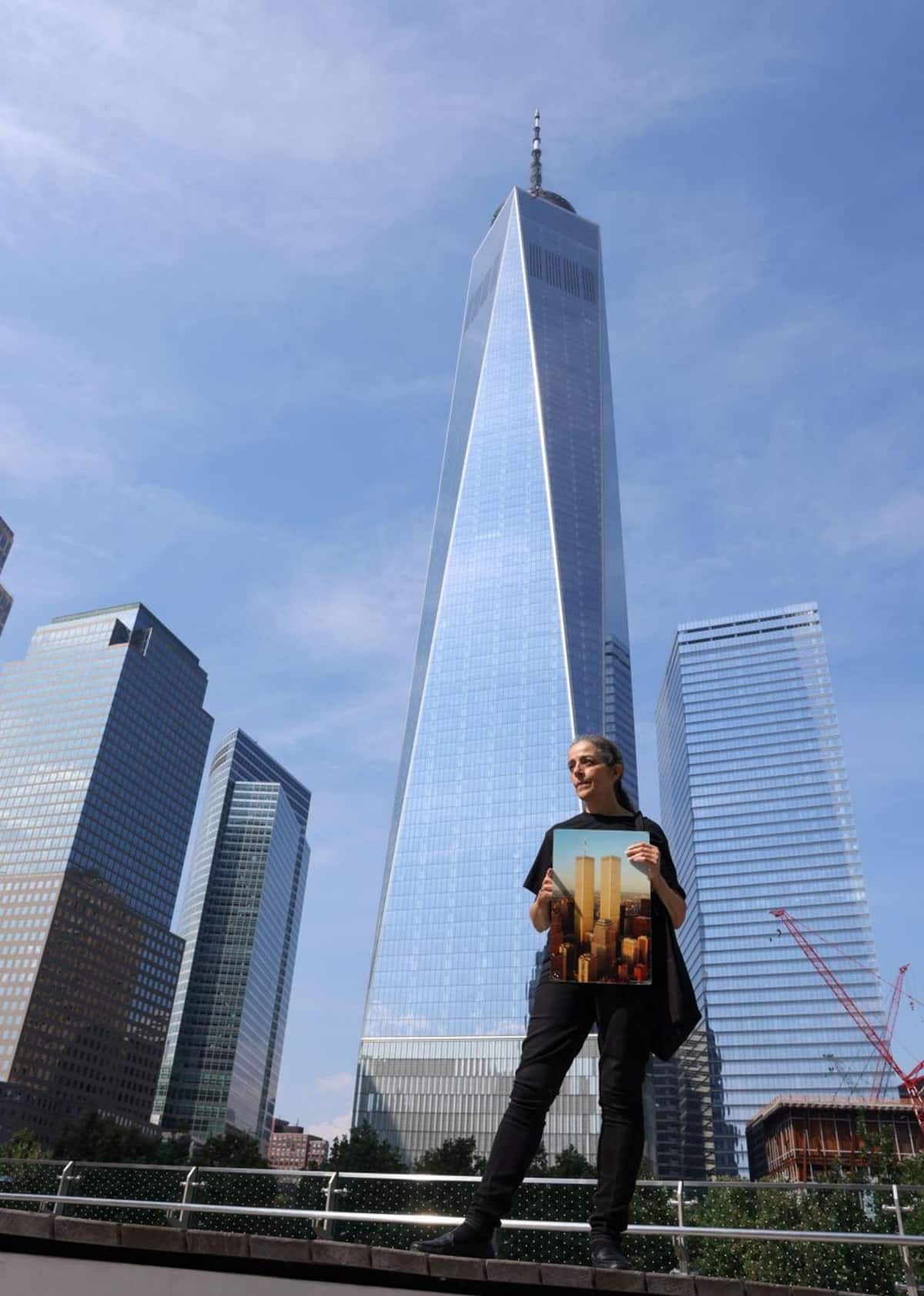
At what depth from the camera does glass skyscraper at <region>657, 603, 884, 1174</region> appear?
513 feet

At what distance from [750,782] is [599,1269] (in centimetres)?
18345

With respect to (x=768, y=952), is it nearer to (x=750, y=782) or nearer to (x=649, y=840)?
(x=750, y=782)

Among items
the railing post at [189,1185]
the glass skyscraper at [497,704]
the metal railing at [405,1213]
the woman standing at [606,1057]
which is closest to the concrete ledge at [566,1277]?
the woman standing at [606,1057]

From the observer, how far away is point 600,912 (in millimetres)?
5039

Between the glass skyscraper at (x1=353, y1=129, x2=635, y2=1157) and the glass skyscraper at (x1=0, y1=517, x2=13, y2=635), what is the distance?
218 feet

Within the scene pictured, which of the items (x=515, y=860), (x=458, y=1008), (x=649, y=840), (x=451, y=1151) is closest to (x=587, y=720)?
(x=515, y=860)

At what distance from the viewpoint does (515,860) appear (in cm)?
12575

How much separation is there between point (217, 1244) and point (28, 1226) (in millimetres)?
924

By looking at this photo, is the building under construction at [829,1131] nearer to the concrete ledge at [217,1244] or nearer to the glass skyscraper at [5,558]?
the concrete ledge at [217,1244]

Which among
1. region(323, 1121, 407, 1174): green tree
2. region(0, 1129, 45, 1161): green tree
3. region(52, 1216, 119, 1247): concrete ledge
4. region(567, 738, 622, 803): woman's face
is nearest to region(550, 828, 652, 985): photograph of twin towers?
region(567, 738, 622, 803): woman's face

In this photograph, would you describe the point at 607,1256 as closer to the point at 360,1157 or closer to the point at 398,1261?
the point at 398,1261

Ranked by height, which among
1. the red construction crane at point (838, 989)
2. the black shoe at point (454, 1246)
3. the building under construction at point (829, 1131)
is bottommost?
the black shoe at point (454, 1246)

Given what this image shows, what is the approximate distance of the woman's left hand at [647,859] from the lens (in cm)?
508

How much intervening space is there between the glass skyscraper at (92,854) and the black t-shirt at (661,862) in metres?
159
